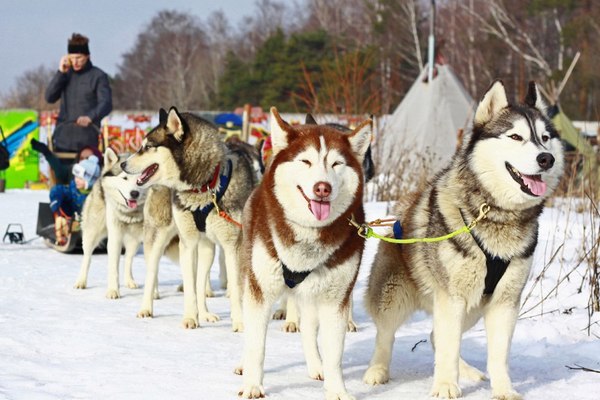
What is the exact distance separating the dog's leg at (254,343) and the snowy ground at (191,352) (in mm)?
121

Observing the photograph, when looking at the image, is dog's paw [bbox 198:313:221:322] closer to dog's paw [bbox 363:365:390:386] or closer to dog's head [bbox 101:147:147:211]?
dog's head [bbox 101:147:147:211]

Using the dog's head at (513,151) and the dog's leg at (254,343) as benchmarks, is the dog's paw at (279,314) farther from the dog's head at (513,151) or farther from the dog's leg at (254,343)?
the dog's head at (513,151)

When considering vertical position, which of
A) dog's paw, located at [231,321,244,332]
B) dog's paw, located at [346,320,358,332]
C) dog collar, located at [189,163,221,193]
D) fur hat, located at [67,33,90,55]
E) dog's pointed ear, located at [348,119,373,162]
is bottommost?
dog's paw, located at [346,320,358,332]

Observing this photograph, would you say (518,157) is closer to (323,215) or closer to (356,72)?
(323,215)

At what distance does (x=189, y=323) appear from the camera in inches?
189

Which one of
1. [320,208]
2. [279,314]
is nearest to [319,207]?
[320,208]

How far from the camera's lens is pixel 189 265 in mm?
4844

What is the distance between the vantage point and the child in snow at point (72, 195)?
7441mm

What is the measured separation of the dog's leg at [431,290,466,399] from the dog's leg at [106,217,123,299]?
10.3 ft

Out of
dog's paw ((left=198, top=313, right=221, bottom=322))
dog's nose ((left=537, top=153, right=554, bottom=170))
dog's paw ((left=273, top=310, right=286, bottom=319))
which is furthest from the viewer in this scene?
dog's paw ((left=273, top=310, right=286, bottom=319))

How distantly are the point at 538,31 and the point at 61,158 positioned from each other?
25720 millimetres

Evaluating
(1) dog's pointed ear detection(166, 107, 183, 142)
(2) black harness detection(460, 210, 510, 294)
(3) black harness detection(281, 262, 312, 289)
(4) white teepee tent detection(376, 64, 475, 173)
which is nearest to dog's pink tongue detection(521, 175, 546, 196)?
(2) black harness detection(460, 210, 510, 294)

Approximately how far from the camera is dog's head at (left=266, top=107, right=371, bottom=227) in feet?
10.1

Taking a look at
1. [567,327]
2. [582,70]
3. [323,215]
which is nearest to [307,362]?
[323,215]
